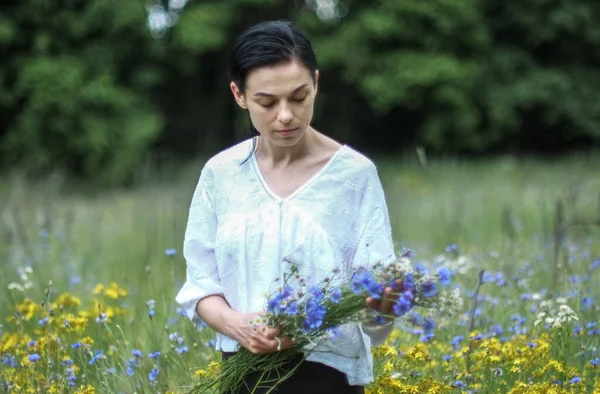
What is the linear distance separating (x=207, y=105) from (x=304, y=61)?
16300mm

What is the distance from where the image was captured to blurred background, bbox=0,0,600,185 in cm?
1392

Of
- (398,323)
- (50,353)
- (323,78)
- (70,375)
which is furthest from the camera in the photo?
(323,78)

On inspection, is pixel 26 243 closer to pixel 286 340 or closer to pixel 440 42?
pixel 286 340

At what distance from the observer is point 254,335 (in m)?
2.18

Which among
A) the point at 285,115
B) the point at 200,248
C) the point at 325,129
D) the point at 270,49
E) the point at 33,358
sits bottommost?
the point at 325,129

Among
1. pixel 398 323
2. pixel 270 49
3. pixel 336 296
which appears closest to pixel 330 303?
pixel 336 296

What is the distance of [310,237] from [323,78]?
16197 mm

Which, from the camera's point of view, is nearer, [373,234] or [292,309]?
[292,309]

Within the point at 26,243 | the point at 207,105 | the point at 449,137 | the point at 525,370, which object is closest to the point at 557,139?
the point at 449,137

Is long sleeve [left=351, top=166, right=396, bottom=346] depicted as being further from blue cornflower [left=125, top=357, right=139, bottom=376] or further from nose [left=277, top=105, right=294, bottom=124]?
blue cornflower [left=125, top=357, right=139, bottom=376]

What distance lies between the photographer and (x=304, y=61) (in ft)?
7.51

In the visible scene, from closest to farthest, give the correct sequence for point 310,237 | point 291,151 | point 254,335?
point 254,335, point 310,237, point 291,151

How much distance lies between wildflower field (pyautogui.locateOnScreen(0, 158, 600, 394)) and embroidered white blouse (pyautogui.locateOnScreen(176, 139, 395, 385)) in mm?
204

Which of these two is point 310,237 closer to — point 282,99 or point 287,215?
point 287,215
